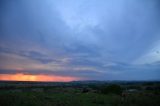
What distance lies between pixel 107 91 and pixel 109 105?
2863 cm

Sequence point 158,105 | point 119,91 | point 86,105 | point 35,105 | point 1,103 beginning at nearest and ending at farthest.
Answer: point 1,103, point 35,105, point 158,105, point 86,105, point 119,91

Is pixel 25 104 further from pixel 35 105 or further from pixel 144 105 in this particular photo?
pixel 144 105

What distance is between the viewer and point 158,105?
24109mm

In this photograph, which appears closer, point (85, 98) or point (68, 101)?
point (68, 101)

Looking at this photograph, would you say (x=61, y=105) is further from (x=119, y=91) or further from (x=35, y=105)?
(x=119, y=91)

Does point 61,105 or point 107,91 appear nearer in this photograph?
point 61,105

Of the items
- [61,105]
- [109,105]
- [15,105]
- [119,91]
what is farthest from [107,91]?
[15,105]

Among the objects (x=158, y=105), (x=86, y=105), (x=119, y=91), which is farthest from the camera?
(x=119, y=91)

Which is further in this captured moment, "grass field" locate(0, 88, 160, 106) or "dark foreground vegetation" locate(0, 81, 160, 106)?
"dark foreground vegetation" locate(0, 81, 160, 106)

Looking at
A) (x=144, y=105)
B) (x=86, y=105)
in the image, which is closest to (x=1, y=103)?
(x=86, y=105)

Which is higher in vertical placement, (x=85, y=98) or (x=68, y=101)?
(x=85, y=98)

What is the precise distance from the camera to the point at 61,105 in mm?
23000

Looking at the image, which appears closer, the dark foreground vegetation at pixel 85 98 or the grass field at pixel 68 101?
the grass field at pixel 68 101

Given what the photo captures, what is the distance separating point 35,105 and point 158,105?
1408 centimetres
